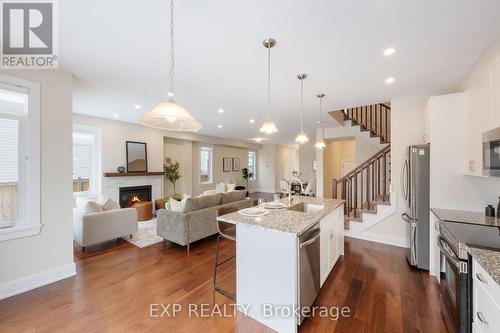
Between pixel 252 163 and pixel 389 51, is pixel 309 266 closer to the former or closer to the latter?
pixel 389 51

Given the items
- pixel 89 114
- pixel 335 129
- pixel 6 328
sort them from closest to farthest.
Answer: pixel 6 328
pixel 89 114
pixel 335 129

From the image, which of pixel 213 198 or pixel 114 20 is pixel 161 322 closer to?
pixel 213 198

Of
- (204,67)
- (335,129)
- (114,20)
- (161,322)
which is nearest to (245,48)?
(204,67)

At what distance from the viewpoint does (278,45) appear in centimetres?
220

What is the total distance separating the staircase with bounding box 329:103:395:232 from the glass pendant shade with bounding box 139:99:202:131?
3.80m

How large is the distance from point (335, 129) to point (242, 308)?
5662mm

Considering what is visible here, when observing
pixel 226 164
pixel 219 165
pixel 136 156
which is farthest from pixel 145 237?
pixel 226 164

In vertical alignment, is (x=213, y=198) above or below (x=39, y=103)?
below

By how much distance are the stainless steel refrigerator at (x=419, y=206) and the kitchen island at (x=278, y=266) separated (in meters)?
1.78

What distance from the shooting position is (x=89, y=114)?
5160 mm

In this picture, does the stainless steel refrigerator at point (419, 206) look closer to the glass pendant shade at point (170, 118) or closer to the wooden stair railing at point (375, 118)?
the wooden stair railing at point (375, 118)

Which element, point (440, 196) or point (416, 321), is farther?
point (440, 196)

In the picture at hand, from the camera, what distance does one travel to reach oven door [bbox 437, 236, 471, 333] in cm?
153

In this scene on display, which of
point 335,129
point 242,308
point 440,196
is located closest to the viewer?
point 242,308
